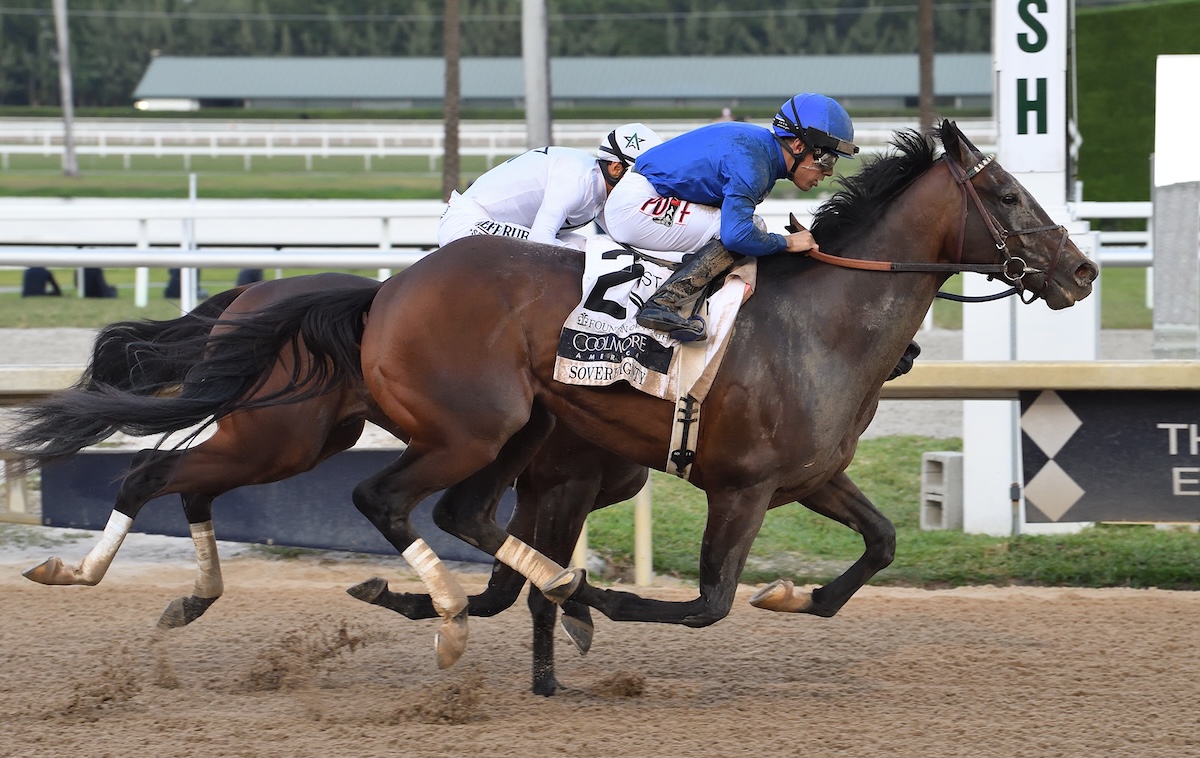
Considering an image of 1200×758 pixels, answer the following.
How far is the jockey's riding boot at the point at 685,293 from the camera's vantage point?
4289 mm

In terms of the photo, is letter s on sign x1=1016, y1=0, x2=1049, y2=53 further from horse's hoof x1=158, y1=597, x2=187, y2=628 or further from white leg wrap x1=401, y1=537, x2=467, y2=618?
horse's hoof x1=158, y1=597, x2=187, y2=628

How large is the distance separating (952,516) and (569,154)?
9.46 ft

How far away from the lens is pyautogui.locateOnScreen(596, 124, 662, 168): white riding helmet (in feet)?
16.8

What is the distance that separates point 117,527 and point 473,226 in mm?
1612

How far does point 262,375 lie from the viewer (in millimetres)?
4801

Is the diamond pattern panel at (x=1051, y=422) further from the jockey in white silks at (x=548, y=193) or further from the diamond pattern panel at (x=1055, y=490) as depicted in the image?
the jockey in white silks at (x=548, y=193)

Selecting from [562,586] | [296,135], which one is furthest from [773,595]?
[296,135]

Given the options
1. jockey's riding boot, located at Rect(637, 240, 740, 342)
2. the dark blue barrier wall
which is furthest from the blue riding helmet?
the dark blue barrier wall

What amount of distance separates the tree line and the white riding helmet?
49.9m

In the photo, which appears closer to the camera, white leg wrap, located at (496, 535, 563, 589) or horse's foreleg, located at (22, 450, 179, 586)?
white leg wrap, located at (496, 535, 563, 589)

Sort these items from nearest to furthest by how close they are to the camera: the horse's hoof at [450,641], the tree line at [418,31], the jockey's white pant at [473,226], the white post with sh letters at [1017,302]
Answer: the horse's hoof at [450,641] < the jockey's white pant at [473,226] < the white post with sh letters at [1017,302] < the tree line at [418,31]

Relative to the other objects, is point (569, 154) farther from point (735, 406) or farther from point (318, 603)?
point (318, 603)

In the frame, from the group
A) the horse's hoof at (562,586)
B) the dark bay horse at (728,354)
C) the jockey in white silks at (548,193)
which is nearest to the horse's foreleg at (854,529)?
the dark bay horse at (728,354)

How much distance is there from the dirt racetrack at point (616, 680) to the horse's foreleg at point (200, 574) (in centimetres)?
9
